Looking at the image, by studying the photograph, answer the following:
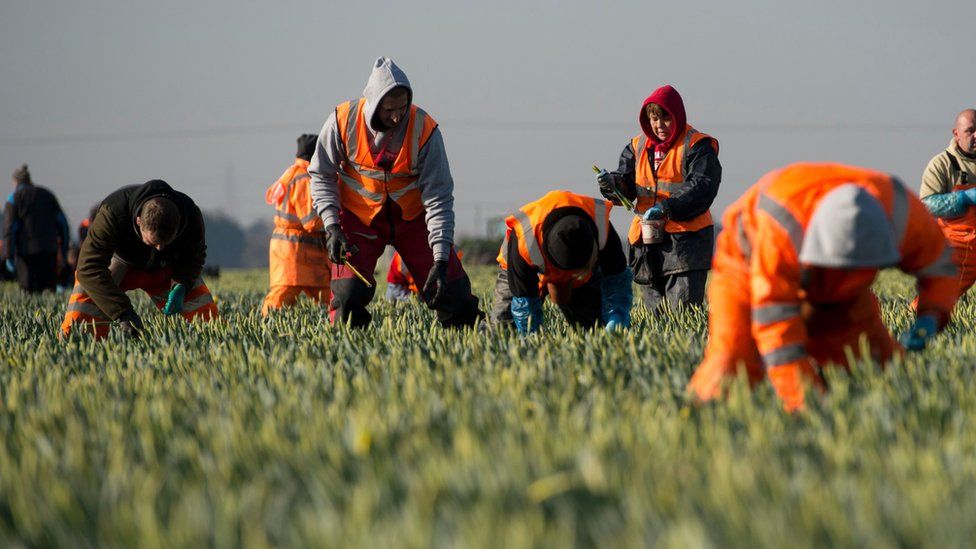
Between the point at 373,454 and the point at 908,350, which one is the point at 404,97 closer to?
the point at 908,350

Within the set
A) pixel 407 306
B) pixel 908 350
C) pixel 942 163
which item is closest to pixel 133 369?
pixel 908 350

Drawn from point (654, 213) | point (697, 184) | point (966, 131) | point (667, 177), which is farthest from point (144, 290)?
point (966, 131)

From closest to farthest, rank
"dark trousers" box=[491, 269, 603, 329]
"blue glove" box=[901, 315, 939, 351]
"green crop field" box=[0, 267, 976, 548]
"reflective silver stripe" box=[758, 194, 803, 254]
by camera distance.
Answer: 1. "green crop field" box=[0, 267, 976, 548]
2. "reflective silver stripe" box=[758, 194, 803, 254]
3. "blue glove" box=[901, 315, 939, 351]
4. "dark trousers" box=[491, 269, 603, 329]

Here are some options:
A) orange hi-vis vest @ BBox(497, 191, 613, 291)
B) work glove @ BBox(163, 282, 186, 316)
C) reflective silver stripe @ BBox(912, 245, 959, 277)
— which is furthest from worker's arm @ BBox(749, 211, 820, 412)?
work glove @ BBox(163, 282, 186, 316)

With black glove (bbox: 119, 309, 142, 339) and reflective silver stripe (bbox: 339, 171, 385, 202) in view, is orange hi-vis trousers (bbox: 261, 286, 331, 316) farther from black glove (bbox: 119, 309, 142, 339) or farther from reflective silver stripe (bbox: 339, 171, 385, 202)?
reflective silver stripe (bbox: 339, 171, 385, 202)

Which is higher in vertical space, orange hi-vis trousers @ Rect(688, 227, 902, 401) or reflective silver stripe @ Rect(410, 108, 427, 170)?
reflective silver stripe @ Rect(410, 108, 427, 170)

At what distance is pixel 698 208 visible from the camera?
708cm

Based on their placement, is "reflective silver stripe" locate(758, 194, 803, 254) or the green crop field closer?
the green crop field

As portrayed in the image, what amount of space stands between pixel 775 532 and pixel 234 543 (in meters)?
0.97

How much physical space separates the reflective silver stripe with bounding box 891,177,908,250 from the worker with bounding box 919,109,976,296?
13.0 feet

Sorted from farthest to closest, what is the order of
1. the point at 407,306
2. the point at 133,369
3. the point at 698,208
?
the point at 407,306 → the point at 698,208 → the point at 133,369

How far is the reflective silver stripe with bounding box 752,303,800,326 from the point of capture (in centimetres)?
341

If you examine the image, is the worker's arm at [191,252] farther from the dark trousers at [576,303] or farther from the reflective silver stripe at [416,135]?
the dark trousers at [576,303]

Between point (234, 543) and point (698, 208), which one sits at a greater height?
point (698, 208)
